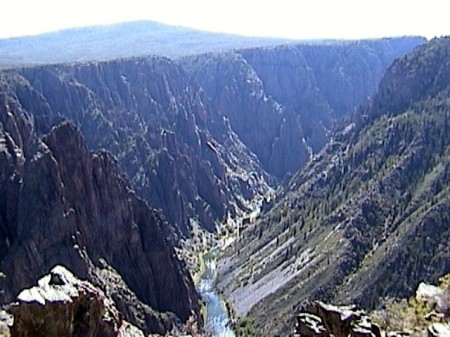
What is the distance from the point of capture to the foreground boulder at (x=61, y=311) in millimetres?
26922

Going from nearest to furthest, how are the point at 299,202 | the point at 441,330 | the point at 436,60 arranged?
the point at 441,330 → the point at 299,202 → the point at 436,60

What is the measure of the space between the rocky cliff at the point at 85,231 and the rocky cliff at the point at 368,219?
21.6m

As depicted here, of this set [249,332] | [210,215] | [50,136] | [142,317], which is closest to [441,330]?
[142,317]

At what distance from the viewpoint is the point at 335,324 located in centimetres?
3106

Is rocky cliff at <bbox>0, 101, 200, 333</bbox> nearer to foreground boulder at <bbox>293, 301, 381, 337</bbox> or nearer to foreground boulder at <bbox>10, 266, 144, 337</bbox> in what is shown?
foreground boulder at <bbox>10, 266, 144, 337</bbox>

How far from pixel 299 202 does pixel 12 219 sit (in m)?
95.3

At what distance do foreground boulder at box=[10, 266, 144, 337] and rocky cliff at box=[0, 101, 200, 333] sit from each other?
55.9 m

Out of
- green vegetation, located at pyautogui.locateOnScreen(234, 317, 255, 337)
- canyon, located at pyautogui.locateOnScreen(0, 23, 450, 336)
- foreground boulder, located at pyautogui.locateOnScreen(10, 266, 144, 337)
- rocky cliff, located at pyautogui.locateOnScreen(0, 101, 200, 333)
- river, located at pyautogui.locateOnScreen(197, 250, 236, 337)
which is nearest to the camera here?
foreground boulder, located at pyautogui.locateOnScreen(10, 266, 144, 337)

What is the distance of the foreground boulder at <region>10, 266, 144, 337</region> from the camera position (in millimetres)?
26922

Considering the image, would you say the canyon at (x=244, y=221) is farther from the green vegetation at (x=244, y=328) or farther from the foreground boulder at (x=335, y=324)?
the foreground boulder at (x=335, y=324)

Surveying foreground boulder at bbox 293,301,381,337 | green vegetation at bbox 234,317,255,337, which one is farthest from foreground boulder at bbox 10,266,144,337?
green vegetation at bbox 234,317,255,337

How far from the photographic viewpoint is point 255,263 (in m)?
154

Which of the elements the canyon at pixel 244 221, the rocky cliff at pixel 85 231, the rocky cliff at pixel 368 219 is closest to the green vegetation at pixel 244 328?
the rocky cliff at pixel 368 219

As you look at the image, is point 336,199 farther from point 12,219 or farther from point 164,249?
point 12,219
